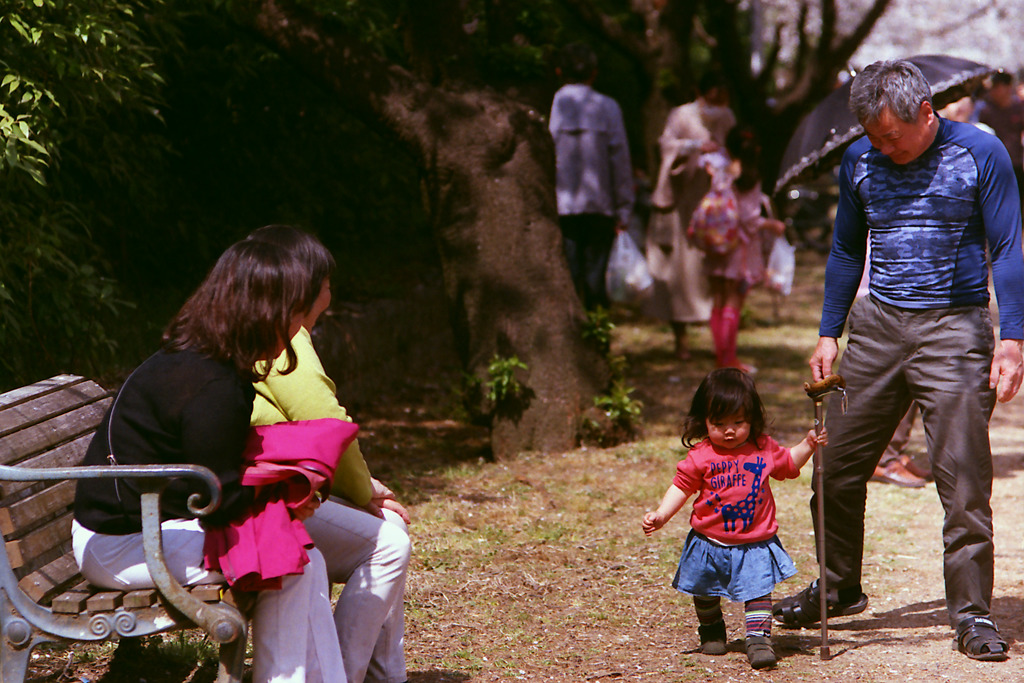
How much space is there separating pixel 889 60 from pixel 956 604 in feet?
6.18

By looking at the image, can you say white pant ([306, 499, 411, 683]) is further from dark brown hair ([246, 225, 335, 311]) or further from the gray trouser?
the gray trouser

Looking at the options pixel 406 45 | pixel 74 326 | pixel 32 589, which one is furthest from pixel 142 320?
pixel 32 589

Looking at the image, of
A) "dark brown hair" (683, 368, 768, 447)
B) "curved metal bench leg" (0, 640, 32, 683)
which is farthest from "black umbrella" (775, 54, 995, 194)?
"curved metal bench leg" (0, 640, 32, 683)

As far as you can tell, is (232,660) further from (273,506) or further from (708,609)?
(708,609)

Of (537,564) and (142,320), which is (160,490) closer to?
(537,564)

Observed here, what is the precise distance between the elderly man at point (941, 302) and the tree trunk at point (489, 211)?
285 cm

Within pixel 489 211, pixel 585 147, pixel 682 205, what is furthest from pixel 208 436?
pixel 682 205

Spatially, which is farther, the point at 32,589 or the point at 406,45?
the point at 406,45

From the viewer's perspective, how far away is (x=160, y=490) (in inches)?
117

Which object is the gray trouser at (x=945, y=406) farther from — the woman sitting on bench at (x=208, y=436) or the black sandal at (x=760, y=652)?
the woman sitting on bench at (x=208, y=436)

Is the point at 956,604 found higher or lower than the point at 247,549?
lower

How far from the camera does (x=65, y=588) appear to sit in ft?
11.1

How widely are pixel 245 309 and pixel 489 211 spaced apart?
4.05m

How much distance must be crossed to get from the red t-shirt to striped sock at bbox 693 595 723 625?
234 millimetres
